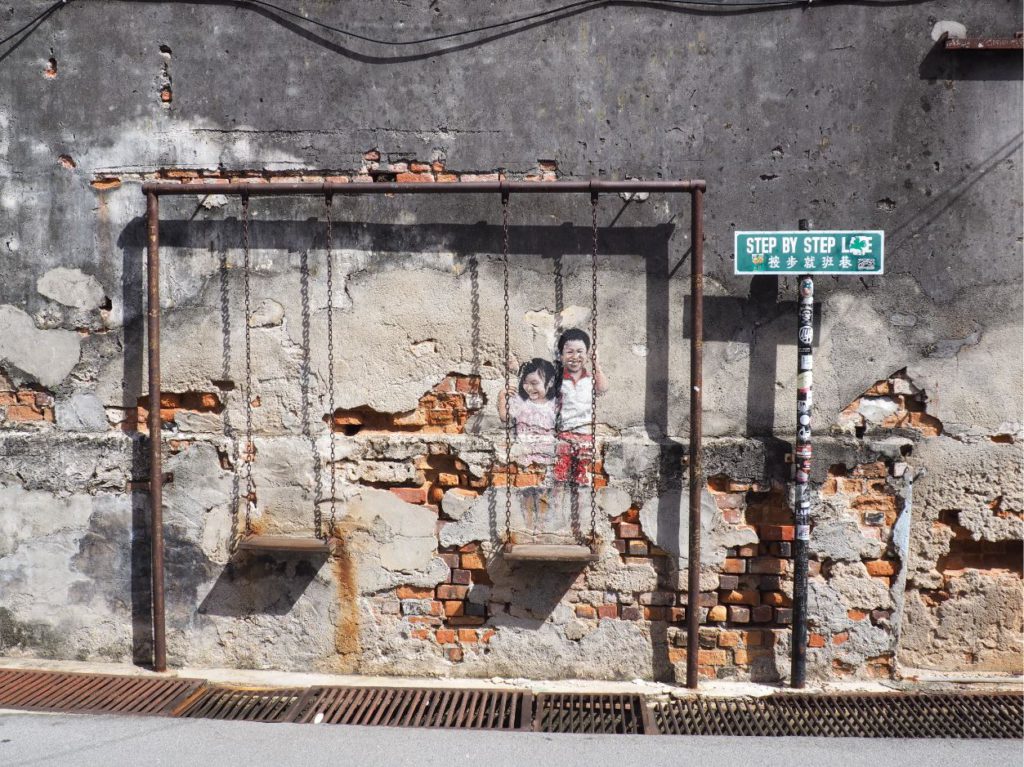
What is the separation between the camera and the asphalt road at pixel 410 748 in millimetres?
3094

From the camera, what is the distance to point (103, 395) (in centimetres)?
398

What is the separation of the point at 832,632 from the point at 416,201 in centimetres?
292

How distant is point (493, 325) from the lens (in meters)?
3.85

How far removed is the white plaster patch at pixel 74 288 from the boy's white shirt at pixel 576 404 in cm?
238

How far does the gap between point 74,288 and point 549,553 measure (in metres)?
2.71

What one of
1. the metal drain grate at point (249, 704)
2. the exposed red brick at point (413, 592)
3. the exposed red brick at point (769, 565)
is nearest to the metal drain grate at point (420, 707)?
the metal drain grate at point (249, 704)

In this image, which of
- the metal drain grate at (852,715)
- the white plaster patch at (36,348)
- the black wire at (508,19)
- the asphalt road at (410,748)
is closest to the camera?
the asphalt road at (410,748)

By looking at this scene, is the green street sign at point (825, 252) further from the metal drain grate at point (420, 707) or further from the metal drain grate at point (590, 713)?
the metal drain grate at point (420, 707)

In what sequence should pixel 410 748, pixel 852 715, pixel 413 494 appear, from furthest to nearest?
pixel 413 494
pixel 852 715
pixel 410 748

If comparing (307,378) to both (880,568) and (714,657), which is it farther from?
(880,568)

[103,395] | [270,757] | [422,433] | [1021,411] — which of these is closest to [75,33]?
[103,395]

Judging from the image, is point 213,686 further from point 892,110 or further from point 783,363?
point 892,110

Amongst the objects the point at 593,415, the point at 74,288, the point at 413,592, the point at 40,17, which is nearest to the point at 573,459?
the point at 593,415

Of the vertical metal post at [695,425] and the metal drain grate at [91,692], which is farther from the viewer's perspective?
the vertical metal post at [695,425]
